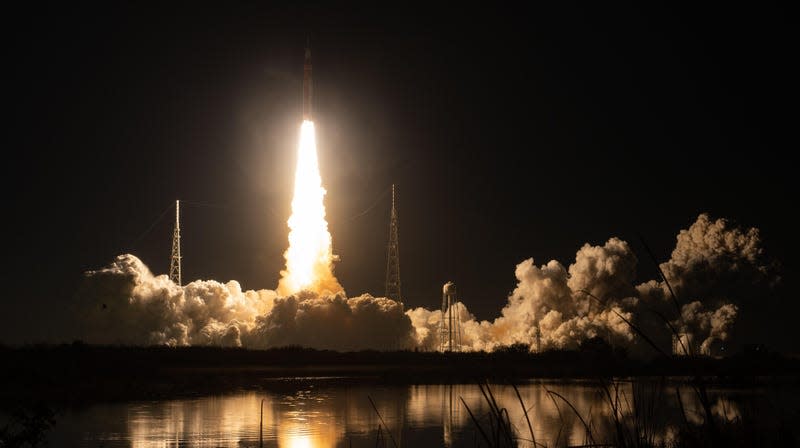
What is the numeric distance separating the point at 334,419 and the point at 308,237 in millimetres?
46371

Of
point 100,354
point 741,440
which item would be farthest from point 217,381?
point 741,440

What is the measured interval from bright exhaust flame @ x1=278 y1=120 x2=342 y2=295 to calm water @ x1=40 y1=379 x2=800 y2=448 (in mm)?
27863

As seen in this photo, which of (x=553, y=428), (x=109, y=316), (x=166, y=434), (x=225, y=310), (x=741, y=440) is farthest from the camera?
(x=225, y=310)

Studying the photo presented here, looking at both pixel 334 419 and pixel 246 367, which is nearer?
pixel 334 419

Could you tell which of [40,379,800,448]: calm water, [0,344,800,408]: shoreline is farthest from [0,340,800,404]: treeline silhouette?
[40,379,800,448]: calm water

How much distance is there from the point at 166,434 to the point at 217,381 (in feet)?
86.8

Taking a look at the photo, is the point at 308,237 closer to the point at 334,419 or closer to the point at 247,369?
the point at 247,369

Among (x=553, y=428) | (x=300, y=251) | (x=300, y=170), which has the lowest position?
(x=553, y=428)

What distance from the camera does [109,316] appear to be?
256 feet

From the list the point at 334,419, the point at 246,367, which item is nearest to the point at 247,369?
the point at 246,367

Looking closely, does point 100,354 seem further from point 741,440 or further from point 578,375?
point 741,440

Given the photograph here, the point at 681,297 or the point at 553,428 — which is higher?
the point at 681,297

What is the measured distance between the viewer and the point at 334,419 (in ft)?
121

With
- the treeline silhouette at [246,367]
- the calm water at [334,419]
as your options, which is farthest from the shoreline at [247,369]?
the calm water at [334,419]
